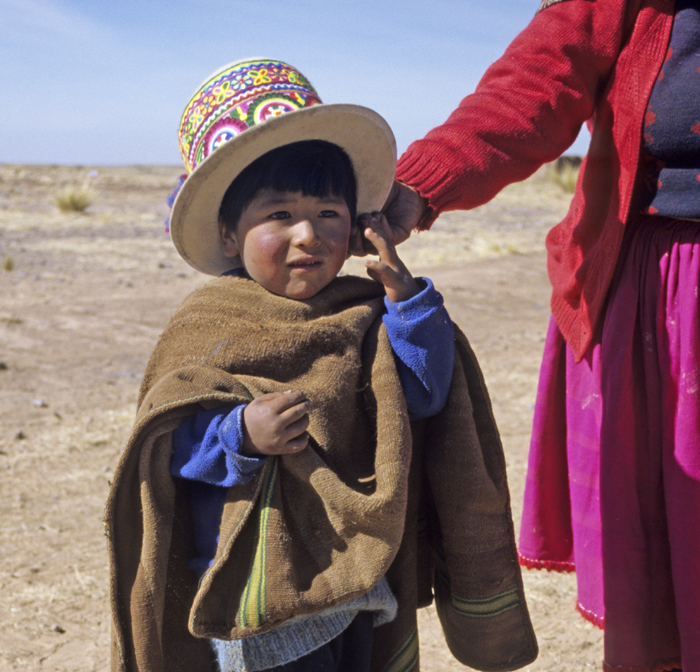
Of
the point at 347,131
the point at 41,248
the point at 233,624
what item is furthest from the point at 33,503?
the point at 41,248

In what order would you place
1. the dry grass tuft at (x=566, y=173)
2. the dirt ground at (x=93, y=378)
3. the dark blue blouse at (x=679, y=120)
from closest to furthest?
the dark blue blouse at (x=679, y=120) < the dirt ground at (x=93, y=378) < the dry grass tuft at (x=566, y=173)

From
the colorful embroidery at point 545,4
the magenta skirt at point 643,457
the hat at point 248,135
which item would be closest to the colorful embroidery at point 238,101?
the hat at point 248,135

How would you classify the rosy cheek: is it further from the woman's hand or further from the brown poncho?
the woman's hand

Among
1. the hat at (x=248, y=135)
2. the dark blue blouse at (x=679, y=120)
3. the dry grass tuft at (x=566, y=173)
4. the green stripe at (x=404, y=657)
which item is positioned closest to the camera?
the hat at (x=248, y=135)

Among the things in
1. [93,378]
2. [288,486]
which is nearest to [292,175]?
[288,486]

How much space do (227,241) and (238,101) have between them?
0.31m

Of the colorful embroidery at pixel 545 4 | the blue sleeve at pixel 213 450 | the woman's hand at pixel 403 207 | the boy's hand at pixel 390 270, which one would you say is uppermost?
the colorful embroidery at pixel 545 4

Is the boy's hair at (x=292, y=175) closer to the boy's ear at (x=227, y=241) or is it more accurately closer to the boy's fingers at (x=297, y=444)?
the boy's ear at (x=227, y=241)

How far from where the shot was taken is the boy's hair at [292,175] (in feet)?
5.59

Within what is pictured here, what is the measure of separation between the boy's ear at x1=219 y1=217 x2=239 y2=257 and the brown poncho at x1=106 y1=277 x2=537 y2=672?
7 centimetres

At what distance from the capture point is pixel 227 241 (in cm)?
184

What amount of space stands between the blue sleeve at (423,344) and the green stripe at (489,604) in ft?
1.73

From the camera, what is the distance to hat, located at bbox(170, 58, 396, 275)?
1649 mm

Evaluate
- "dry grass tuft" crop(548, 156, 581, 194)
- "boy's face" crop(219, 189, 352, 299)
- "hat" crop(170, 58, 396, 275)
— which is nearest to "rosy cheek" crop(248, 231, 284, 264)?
"boy's face" crop(219, 189, 352, 299)
